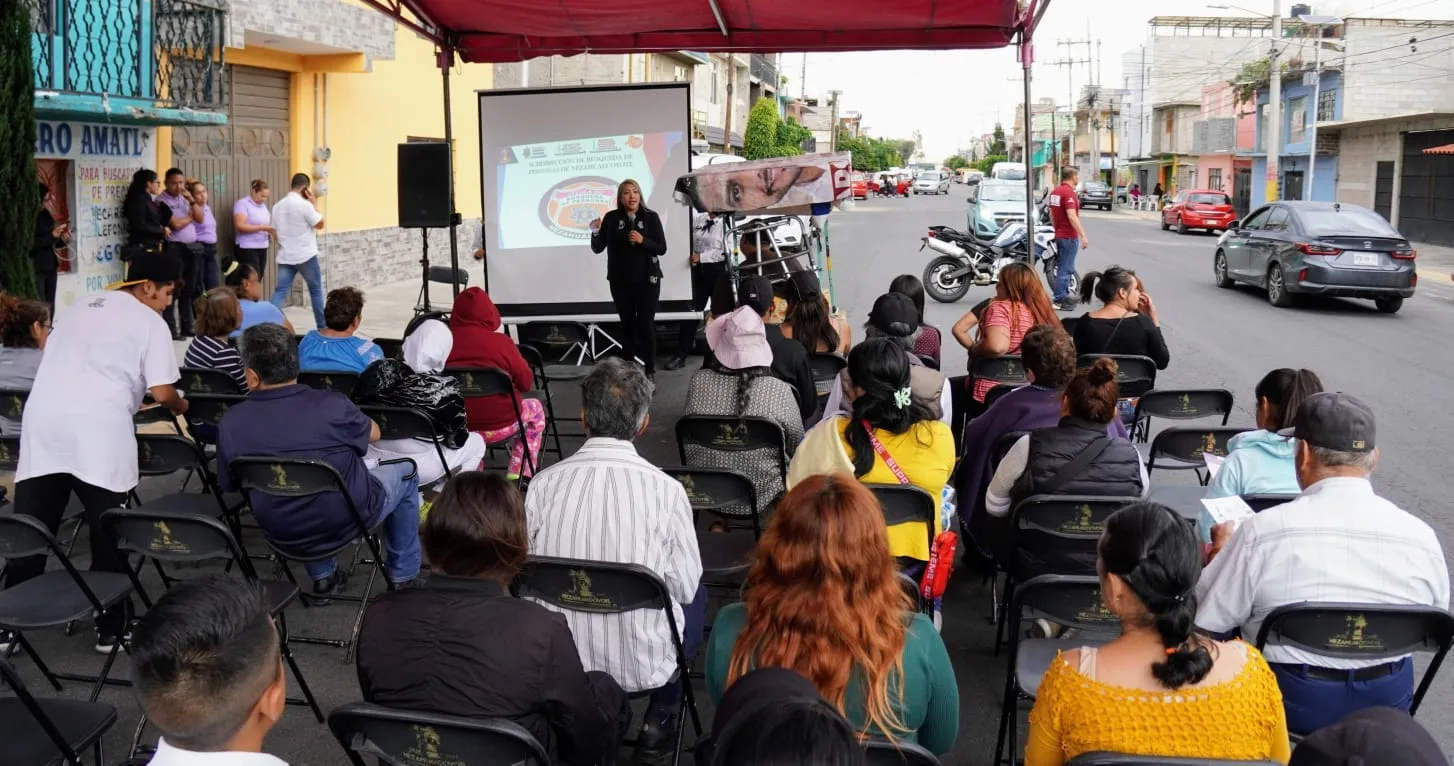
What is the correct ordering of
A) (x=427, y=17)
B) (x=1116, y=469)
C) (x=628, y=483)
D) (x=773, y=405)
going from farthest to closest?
1. (x=427, y=17)
2. (x=773, y=405)
3. (x=1116, y=469)
4. (x=628, y=483)

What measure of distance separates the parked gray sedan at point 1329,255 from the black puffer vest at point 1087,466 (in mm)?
12586

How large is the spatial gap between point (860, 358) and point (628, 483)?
46.3 inches

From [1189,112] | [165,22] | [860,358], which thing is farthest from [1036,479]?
[1189,112]

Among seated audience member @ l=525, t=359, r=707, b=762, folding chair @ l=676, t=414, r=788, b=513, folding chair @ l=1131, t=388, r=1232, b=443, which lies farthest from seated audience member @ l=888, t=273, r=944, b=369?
seated audience member @ l=525, t=359, r=707, b=762

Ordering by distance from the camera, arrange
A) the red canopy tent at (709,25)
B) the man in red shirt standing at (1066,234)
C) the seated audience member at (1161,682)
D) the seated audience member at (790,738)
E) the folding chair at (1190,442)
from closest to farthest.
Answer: the seated audience member at (790,738) → the seated audience member at (1161,682) → the folding chair at (1190,442) → the red canopy tent at (709,25) → the man in red shirt standing at (1066,234)

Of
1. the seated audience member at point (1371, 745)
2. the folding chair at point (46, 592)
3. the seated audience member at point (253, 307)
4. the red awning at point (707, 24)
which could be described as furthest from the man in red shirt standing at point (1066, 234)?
the seated audience member at point (1371, 745)

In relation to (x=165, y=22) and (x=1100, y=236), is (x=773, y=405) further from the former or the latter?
(x=1100, y=236)

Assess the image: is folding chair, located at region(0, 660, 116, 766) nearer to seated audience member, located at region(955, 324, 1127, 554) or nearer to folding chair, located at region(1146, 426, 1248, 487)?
seated audience member, located at region(955, 324, 1127, 554)

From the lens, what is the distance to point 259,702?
7.11ft

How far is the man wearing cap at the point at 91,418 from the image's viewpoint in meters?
4.72

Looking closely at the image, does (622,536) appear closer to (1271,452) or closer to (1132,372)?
(1271,452)

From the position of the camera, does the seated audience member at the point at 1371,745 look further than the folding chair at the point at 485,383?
No

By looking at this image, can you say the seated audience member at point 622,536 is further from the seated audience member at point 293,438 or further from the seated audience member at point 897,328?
the seated audience member at point 897,328

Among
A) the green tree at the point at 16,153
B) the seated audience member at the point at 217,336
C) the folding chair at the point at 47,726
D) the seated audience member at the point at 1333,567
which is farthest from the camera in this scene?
the green tree at the point at 16,153
